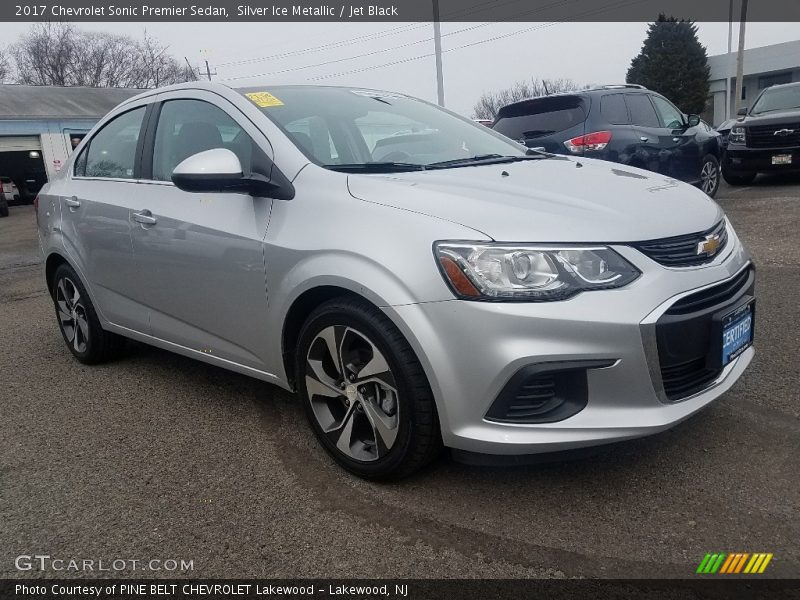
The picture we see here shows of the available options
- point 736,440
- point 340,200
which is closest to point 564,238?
point 340,200

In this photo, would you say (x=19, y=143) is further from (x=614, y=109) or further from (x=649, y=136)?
(x=649, y=136)

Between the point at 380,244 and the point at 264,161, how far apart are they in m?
0.81

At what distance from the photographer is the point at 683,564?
208cm

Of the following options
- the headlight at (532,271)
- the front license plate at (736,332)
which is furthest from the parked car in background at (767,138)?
the headlight at (532,271)

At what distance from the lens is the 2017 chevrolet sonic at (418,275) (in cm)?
221

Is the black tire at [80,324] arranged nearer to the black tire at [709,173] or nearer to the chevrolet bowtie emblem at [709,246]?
the chevrolet bowtie emblem at [709,246]

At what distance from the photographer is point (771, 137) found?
414 inches

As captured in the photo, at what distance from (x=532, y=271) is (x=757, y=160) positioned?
33.6 ft

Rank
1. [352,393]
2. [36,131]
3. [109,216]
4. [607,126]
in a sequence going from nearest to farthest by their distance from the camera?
[352,393] < [109,216] < [607,126] < [36,131]

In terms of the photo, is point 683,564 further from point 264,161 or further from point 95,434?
point 95,434

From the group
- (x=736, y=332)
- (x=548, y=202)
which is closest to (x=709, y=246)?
(x=736, y=332)

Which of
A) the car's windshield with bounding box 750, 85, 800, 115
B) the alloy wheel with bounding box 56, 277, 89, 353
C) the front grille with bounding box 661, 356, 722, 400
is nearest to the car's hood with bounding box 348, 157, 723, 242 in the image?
the front grille with bounding box 661, 356, 722, 400

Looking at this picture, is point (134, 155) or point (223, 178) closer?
point (223, 178)

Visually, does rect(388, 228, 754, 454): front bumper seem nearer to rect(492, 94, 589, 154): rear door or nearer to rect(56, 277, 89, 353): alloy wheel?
rect(56, 277, 89, 353): alloy wheel
